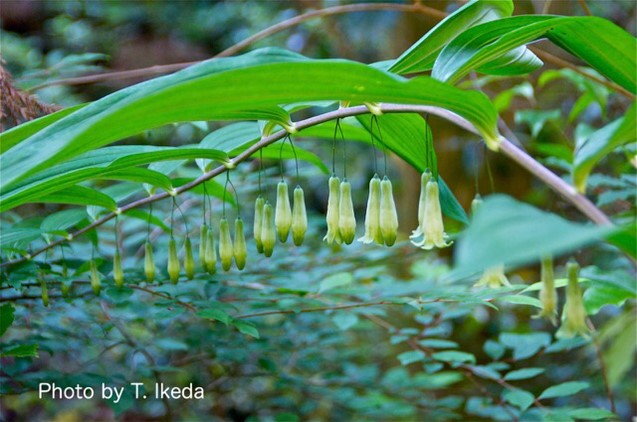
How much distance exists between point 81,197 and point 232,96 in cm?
68

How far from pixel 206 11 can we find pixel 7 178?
4.44 meters

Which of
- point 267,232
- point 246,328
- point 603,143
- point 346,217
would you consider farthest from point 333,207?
point 603,143

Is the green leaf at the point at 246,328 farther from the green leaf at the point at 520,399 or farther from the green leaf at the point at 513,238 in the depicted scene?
the green leaf at the point at 513,238

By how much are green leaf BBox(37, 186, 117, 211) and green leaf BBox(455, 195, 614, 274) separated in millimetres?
948

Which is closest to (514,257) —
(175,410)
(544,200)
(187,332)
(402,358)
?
(402,358)

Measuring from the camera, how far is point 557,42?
33.6 inches

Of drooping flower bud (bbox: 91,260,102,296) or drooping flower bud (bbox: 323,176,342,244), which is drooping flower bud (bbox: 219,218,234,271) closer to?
drooping flower bud (bbox: 323,176,342,244)

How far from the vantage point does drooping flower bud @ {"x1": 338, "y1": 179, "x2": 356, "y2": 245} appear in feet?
3.35

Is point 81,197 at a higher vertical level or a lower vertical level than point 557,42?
lower

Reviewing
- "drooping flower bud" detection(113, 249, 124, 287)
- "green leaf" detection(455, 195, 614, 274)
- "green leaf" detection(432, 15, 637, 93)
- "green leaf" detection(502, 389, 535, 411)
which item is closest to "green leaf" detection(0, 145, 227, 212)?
"drooping flower bud" detection(113, 249, 124, 287)

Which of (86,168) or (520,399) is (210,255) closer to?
(86,168)

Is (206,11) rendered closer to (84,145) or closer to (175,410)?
(175,410)

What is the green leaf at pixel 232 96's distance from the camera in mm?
652

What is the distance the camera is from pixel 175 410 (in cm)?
219
